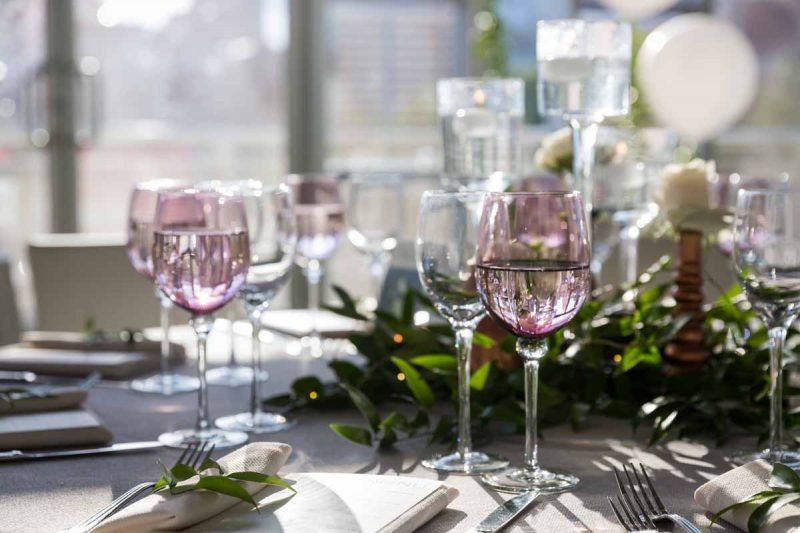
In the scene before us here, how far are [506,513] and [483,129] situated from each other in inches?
35.5

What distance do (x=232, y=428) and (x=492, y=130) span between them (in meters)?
0.67

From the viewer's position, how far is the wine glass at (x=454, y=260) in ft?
3.66

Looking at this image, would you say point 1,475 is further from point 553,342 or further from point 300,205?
point 300,205

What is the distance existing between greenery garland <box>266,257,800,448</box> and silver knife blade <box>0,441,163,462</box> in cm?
22

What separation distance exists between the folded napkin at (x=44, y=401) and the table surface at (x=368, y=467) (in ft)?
0.18

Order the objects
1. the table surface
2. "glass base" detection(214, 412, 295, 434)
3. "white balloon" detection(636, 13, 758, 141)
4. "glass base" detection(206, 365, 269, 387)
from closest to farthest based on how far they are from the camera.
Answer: the table surface → "glass base" detection(214, 412, 295, 434) → "glass base" detection(206, 365, 269, 387) → "white balloon" detection(636, 13, 758, 141)

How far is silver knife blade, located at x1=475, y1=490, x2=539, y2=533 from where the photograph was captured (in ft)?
2.99

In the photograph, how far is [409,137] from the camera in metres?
5.57

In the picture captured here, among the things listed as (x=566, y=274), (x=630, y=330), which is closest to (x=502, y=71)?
(x=630, y=330)

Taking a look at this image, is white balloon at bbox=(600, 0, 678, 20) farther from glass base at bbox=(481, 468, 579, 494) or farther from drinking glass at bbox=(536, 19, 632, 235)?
glass base at bbox=(481, 468, 579, 494)

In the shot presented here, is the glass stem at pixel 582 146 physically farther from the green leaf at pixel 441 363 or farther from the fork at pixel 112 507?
the fork at pixel 112 507

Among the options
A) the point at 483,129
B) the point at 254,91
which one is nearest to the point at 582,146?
the point at 483,129

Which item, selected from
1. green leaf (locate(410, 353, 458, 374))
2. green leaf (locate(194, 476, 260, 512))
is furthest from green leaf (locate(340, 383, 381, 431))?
green leaf (locate(194, 476, 260, 512))

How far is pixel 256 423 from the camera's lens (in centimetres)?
135
